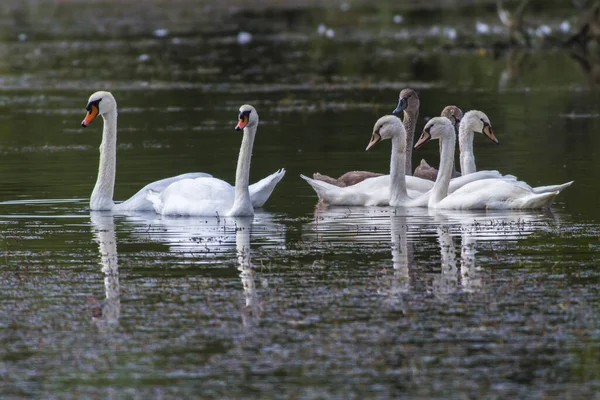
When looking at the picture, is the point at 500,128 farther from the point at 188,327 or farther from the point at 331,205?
the point at 188,327

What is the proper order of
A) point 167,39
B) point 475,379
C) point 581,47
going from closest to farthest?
point 475,379 → point 581,47 → point 167,39

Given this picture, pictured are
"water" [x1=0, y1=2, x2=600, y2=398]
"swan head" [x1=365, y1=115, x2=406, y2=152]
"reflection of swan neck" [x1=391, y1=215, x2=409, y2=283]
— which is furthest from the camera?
"swan head" [x1=365, y1=115, x2=406, y2=152]

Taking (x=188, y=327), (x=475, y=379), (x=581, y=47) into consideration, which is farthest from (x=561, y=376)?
(x=581, y=47)

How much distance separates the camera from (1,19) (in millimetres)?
65062

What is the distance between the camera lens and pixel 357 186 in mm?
15594

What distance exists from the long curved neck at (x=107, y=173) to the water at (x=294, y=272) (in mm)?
229

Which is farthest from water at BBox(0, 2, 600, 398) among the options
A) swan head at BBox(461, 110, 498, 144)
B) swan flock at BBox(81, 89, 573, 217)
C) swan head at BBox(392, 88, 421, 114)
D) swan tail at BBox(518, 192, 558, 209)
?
swan head at BBox(392, 88, 421, 114)

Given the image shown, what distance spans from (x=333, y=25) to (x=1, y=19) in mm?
18273

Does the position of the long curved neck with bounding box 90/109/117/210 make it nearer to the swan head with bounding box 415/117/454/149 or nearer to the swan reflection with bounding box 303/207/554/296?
the swan reflection with bounding box 303/207/554/296

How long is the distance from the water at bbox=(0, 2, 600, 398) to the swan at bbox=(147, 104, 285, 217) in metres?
0.24

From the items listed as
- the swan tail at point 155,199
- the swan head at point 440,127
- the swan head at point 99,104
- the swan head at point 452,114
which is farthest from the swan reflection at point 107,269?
the swan head at point 452,114

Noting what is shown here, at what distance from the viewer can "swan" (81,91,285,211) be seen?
48.8 ft

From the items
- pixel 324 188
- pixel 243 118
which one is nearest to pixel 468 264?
pixel 243 118

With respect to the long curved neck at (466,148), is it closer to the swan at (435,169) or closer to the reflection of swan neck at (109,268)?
the swan at (435,169)
